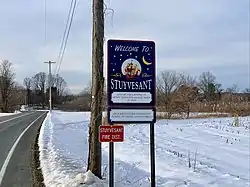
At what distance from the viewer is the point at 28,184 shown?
785 cm

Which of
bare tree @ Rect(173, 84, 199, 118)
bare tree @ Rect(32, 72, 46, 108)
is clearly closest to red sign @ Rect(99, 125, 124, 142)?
bare tree @ Rect(173, 84, 199, 118)

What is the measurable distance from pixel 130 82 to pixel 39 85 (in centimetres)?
12539

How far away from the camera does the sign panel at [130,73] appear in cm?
609

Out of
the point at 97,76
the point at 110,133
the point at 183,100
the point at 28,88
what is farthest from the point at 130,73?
the point at 28,88

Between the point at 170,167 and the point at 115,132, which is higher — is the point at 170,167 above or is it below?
below

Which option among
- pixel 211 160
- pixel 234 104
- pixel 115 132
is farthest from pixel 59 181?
pixel 234 104

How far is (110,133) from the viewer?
611 centimetres

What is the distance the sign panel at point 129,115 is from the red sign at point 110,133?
0.32ft

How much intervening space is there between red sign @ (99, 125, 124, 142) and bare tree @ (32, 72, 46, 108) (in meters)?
118

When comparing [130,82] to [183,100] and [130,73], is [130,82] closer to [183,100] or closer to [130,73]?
[130,73]

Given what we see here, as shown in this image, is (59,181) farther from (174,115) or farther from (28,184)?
(174,115)

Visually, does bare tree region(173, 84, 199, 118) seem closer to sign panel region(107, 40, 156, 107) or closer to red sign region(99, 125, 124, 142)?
sign panel region(107, 40, 156, 107)

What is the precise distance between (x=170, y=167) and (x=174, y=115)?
113 ft

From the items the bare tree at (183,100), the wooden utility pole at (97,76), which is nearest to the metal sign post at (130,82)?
the wooden utility pole at (97,76)
